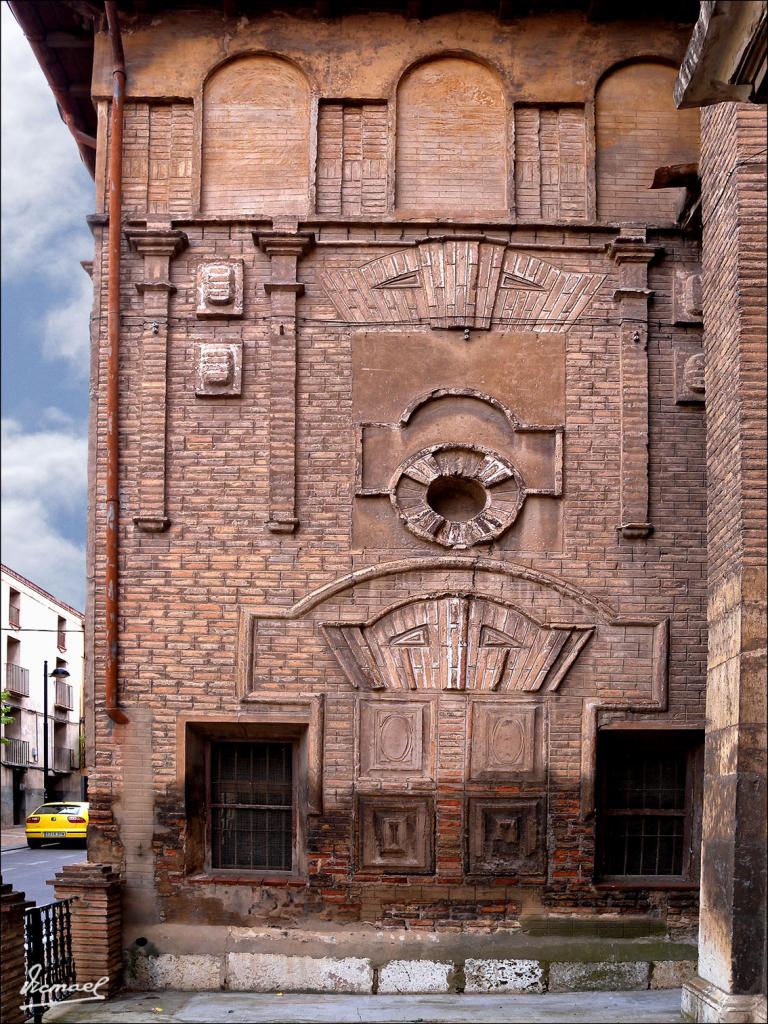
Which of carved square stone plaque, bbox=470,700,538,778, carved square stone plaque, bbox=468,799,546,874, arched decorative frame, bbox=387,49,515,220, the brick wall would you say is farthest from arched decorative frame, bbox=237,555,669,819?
arched decorative frame, bbox=387,49,515,220

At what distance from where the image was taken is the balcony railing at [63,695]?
5588 centimetres

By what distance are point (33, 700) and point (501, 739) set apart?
43912mm

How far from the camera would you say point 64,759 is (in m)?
56.3

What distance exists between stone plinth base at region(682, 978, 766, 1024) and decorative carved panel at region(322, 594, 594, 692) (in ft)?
9.84

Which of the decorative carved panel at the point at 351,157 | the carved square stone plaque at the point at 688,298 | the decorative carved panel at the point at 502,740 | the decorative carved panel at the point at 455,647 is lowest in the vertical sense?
the decorative carved panel at the point at 502,740

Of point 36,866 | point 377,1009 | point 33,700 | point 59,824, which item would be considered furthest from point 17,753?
point 377,1009

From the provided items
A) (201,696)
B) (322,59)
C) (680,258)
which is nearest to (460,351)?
(680,258)

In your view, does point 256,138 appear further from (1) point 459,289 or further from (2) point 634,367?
(2) point 634,367

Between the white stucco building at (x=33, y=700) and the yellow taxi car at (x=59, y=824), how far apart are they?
11625 millimetres

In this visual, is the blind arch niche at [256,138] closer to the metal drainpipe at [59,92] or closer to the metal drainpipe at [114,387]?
the metal drainpipe at [114,387]

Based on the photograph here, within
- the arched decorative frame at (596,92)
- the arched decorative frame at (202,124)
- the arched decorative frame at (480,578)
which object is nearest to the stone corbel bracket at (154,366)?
the arched decorative frame at (202,124)

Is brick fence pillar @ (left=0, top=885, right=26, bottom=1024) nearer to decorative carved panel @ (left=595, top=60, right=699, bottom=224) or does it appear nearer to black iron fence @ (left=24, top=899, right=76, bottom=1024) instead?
black iron fence @ (left=24, top=899, right=76, bottom=1024)

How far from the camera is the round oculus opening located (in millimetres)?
11988

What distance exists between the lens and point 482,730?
456 inches
